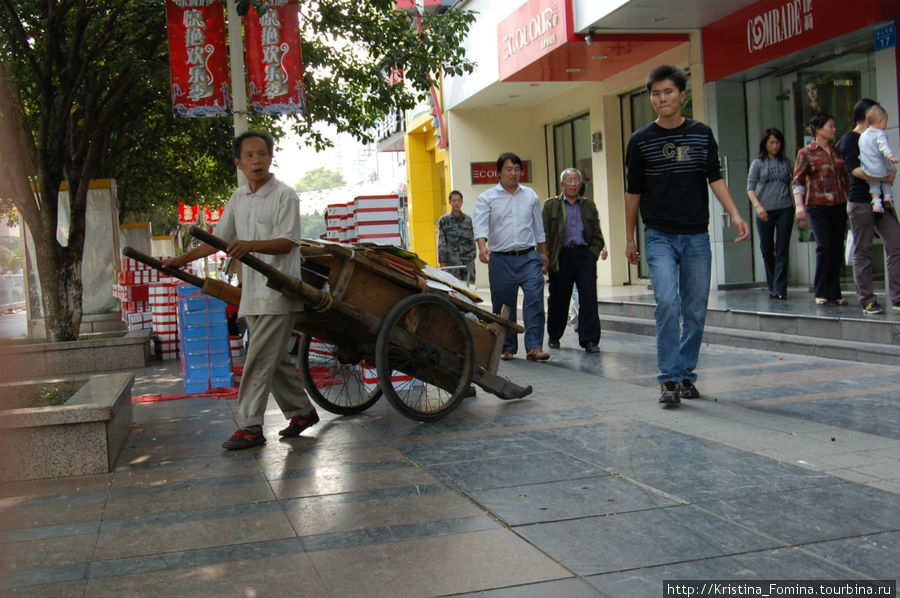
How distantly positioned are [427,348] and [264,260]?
1.16 m

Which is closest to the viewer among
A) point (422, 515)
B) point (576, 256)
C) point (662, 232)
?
point (422, 515)

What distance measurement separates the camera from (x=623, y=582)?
2.95 m

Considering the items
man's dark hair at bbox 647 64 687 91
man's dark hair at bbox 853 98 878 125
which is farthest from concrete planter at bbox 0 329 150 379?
man's dark hair at bbox 853 98 878 125

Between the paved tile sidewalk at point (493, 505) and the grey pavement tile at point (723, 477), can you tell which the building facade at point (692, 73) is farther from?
the grey pavement tile at point (723, 477)

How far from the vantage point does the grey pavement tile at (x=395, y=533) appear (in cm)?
349

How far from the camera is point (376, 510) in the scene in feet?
12.9

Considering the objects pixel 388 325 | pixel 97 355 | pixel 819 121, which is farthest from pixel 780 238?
pixel 97 355

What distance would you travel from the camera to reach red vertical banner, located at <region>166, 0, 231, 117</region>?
28.0 ft

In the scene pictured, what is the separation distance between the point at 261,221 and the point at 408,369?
1.35m

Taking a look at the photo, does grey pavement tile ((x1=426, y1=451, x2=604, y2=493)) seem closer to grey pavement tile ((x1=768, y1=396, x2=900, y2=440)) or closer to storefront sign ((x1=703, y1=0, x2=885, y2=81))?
grey pavement tile ((x1=768, y1=396, x2=900, y2=440))

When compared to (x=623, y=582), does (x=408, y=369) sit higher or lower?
higher

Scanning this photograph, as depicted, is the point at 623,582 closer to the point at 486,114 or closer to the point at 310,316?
the point at 310,316

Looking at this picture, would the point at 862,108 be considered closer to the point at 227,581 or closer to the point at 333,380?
the point at 333,380

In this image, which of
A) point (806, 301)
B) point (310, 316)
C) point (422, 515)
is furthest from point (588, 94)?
point (422, 515)
